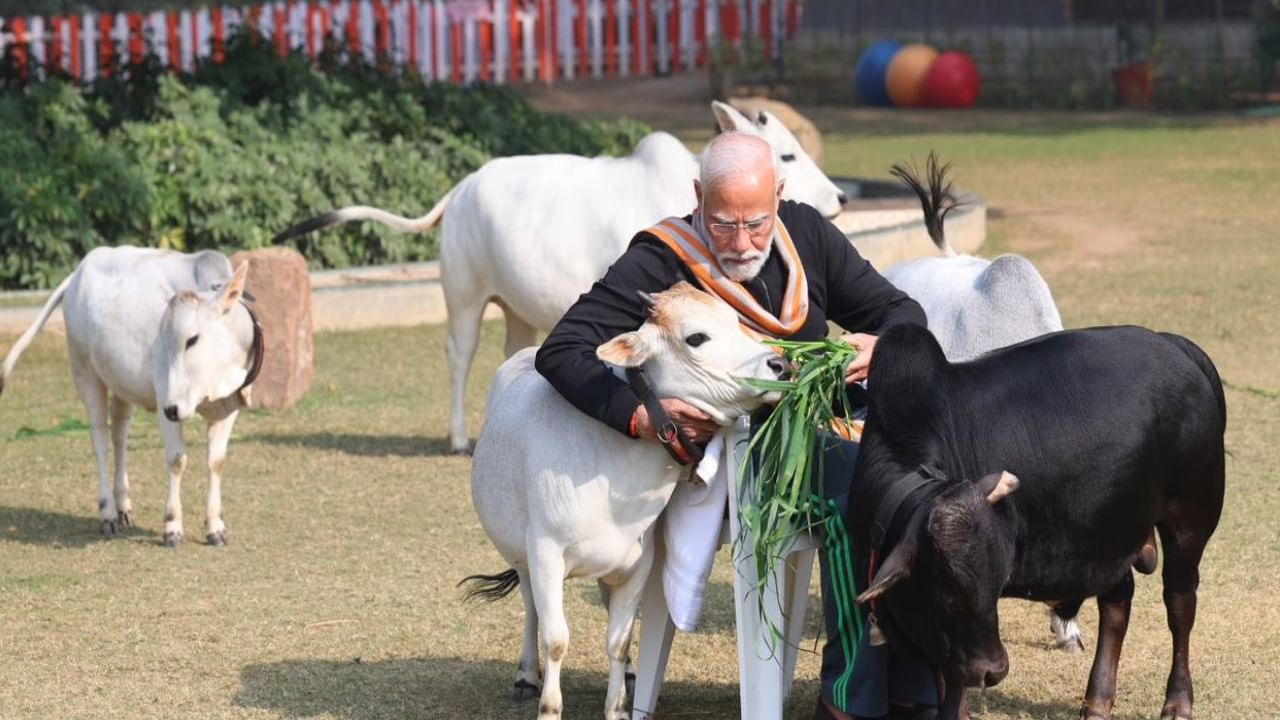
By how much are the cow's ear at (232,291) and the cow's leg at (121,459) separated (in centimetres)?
82

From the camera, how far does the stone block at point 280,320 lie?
10039 millimetres

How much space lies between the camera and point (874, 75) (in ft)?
84.4

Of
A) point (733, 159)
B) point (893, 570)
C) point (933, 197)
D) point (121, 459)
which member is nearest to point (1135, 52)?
point (933, 197)

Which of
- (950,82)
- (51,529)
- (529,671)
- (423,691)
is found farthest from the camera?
(950,82)

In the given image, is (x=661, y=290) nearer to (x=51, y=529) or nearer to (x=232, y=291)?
(x=232, y=291)

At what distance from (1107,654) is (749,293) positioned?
140 cm

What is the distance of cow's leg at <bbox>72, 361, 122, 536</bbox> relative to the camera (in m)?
7.85

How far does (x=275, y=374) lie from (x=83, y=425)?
1.00 meters

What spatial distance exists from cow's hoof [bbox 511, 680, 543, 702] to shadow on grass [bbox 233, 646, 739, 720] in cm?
3

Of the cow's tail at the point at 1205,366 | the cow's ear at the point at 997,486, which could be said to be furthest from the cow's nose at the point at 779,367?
the cow's tail at the point at 1205,366

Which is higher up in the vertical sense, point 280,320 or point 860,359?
point 860,359

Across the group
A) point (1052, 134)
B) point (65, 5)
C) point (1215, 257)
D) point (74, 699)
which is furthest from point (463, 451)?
point (65, 5)

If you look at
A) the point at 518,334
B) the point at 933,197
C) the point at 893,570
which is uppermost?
the point at 933,197

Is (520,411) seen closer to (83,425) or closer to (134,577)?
(134,577)
